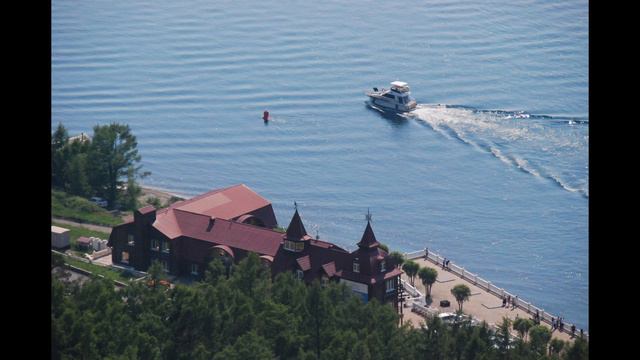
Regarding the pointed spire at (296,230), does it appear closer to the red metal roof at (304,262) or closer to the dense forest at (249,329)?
the red metal roof at (304,262)

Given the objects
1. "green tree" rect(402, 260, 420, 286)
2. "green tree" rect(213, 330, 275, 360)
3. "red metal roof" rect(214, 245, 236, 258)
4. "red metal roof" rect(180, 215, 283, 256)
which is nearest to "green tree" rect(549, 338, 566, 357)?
"green tree" rect(402, 260, 420, 286)

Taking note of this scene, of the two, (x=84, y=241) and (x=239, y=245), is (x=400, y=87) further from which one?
(x=239, y=245)

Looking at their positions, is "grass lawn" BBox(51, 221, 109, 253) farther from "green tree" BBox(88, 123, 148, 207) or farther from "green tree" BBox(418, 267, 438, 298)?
"green tree" BBox(418, 267, 438, 298)

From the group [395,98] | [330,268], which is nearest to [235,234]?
[330,268]

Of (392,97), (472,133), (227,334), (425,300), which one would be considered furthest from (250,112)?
(227,334)

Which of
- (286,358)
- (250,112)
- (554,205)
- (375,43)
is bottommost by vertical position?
(286,358)
